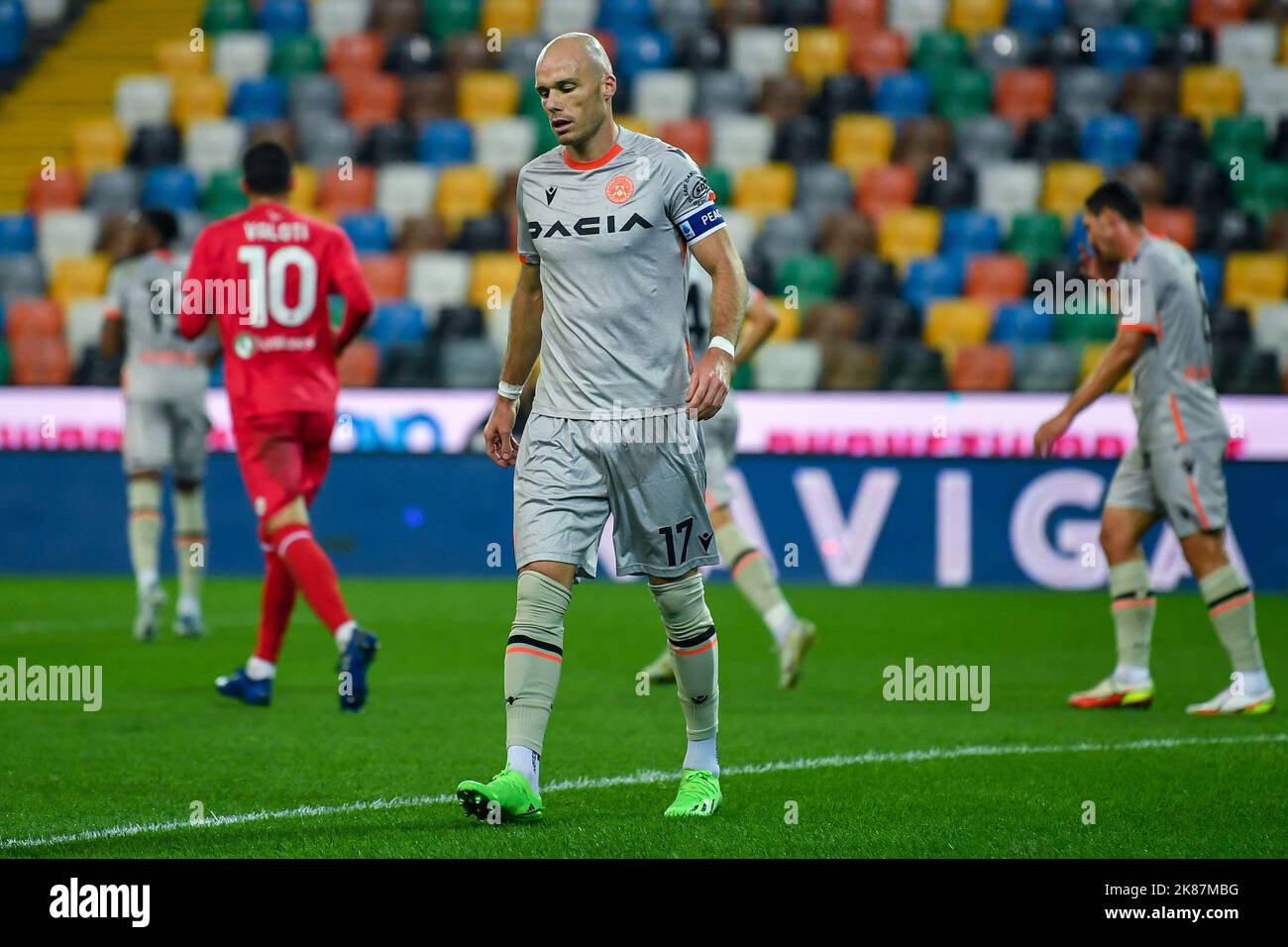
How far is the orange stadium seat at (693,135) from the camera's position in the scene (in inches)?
689

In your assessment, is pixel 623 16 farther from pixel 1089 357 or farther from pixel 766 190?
pixel 1089 357

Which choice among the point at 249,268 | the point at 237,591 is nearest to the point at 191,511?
the point at 237,591

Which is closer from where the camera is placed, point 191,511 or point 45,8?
point 191,511

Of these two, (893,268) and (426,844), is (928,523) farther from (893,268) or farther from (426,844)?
(426,844)

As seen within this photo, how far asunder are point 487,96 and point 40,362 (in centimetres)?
531

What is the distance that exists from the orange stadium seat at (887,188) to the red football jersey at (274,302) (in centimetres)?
993

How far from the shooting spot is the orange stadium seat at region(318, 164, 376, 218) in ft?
58.6

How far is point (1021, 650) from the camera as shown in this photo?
1004 cm

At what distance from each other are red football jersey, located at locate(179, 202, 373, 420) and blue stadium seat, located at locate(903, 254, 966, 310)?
9052 millimetres

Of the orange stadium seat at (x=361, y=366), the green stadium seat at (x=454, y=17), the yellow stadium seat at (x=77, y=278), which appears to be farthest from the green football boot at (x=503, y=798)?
the green stadium seat at (x=454, y=17)

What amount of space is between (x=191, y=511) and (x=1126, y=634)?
541cm

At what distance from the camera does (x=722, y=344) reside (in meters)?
5.11

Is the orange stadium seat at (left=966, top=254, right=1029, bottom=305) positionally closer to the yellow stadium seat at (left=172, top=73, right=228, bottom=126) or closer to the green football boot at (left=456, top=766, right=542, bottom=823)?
the yellow stadium seat at (left=172, top=73, right=228, bottom=126)
